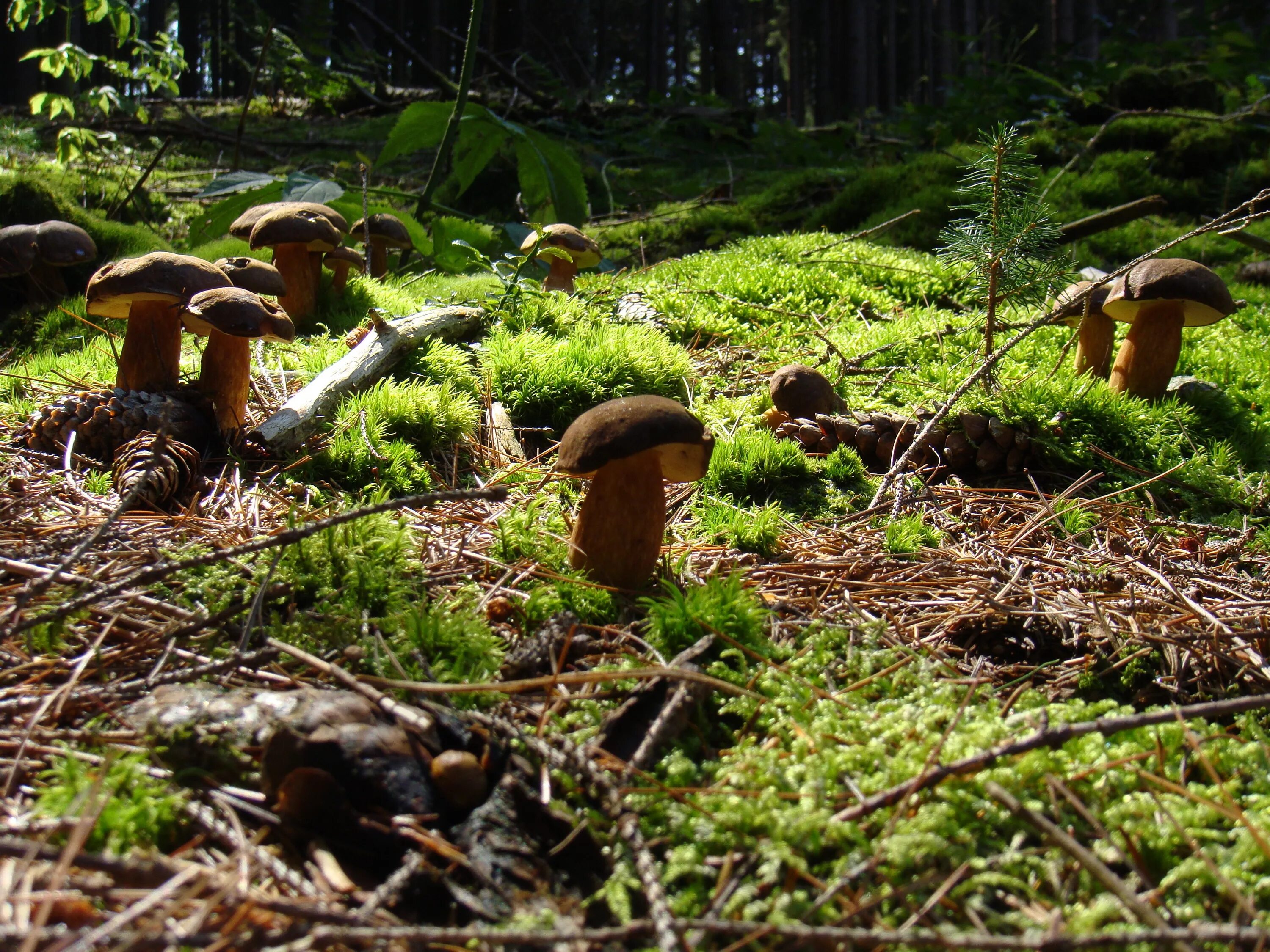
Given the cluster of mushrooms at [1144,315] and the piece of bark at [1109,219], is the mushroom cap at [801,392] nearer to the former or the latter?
the cluster of mushrooms at [1144,315]

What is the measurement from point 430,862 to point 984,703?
127cm

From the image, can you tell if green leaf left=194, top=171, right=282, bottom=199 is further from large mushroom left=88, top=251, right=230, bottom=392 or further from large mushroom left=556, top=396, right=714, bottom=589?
large mushroom left=556, top=396, right=714, bottom=589

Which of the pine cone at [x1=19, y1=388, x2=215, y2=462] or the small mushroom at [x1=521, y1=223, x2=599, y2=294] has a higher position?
the small mushroom at [x1=521, y1=223, x2=599, y2=294]

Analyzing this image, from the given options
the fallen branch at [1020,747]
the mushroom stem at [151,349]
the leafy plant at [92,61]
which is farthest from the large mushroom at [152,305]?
the fallen branch at [1020,747]

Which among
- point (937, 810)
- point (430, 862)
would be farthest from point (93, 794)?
point (937, 810)

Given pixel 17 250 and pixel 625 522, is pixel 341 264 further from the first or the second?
pixel 625 522

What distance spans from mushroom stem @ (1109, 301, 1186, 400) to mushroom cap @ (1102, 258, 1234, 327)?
0.21 feet

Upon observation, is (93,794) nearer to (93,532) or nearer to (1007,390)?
(93,532)

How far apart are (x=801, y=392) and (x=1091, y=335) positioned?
1.58 metres

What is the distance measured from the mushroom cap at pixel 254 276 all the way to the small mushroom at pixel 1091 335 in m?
3.49

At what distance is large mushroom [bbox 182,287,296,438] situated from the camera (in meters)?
2.71

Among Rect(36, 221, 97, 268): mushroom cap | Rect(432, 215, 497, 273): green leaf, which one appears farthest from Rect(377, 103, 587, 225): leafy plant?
Rect(36, 221, 97, 268): mushroom cap

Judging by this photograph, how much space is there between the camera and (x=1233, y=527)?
2838 mm

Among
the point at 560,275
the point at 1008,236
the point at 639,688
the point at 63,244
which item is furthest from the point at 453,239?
the point at 639,688
